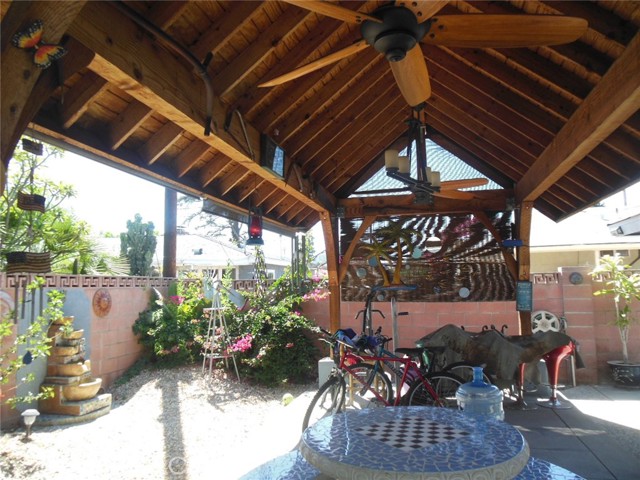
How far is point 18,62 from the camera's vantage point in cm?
158

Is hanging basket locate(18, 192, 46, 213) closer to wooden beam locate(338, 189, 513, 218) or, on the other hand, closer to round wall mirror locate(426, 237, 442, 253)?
wooden beam locate(338, 189, 513, 218)

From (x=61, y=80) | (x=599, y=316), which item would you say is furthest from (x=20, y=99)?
(x=599, y=316)

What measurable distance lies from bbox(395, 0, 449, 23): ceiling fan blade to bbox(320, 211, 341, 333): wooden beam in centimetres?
457

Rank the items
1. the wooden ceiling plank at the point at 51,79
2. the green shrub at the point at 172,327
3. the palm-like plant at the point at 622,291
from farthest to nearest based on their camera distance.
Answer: the green shrub at the point at 172,327, the palm-like plant at the point at 622,291, the wooden ceiling plank at the point at 51,79

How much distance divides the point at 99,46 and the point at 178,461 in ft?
14.0

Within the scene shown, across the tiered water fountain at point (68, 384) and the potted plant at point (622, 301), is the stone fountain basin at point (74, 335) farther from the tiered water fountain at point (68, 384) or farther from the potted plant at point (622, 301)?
the potted plant at point (622, 301)

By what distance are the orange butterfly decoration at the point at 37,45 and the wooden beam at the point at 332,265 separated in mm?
5132

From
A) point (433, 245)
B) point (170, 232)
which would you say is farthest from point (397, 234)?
point (170, 232)

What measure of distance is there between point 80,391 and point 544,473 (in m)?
5.95

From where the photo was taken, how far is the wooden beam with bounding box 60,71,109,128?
104 inches

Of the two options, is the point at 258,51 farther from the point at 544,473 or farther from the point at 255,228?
the point at 544,473

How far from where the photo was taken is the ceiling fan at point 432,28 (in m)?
2.12

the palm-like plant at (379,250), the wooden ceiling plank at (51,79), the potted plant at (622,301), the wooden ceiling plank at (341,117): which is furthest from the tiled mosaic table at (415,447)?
the potted plant at (622,301)

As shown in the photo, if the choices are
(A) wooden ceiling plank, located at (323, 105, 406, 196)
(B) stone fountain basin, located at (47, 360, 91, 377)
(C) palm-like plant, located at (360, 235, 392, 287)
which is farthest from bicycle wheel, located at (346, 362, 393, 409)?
(B) stone fountain basin, located at (47, 360, 91, 377)
